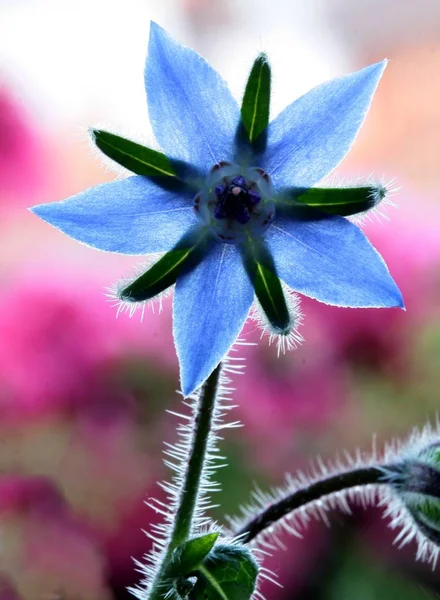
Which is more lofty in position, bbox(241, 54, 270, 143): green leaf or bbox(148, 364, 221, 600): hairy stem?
bbox(241, 54, 270, 143): green leaf

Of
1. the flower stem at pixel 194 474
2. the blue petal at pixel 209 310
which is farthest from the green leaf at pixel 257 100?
→ the flower stem at pixel 194 474

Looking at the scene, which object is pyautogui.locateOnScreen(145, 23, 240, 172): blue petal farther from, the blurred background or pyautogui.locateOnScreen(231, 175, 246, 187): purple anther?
the blurred background

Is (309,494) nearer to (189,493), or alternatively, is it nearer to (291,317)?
(189,493)

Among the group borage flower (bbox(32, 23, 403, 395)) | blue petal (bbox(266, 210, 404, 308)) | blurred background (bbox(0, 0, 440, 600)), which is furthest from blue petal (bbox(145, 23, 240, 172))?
blurred background (bbox(0, 0, 440, 600))

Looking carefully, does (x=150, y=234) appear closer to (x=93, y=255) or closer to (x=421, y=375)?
(x=93, y=255)

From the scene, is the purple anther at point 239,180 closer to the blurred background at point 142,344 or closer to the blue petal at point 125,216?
the blue petal at point 125,216

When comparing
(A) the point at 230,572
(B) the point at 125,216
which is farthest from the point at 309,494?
(B) the point at 125,216

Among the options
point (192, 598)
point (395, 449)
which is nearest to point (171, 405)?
point (395, 449)
